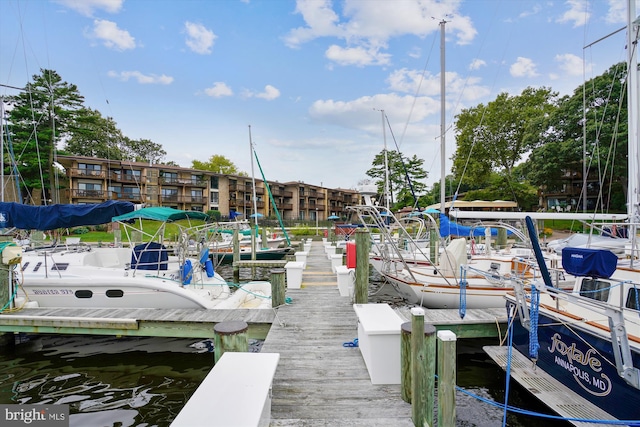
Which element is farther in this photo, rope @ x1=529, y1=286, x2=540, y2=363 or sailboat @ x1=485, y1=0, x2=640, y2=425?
rope @ x1=529, y1=286, x2=540, y2=363

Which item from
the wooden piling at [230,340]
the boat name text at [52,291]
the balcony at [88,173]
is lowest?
the boat name text at [52,291]

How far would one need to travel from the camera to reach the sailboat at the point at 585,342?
12.9 ft

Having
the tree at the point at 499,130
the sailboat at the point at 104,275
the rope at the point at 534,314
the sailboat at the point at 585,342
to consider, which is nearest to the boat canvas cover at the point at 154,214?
the sailboat at the point at 104,275

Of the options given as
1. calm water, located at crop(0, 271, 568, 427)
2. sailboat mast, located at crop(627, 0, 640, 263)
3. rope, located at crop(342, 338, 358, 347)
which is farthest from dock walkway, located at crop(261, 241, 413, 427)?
sailboat mast, located at crop(627, 0, 640, 263)

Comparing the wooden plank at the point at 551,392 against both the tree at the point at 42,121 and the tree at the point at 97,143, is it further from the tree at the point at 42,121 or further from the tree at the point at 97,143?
the tree at the point at 97,143

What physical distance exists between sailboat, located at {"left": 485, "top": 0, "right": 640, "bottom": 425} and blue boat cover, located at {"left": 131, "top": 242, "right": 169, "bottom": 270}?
8.02 metres

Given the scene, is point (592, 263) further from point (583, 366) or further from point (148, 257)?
point (148, 257)

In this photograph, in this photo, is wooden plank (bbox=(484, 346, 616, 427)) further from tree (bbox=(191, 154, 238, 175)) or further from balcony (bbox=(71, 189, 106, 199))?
tree (bbox=(191, 154, 238, 175))

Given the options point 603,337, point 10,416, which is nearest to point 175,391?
point 10,416

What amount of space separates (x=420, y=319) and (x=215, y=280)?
736 centimetres

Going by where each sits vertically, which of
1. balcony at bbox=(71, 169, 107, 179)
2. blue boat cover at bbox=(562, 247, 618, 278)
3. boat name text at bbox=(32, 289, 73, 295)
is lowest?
boat name text at bbox=(32, 289, 73, 295)

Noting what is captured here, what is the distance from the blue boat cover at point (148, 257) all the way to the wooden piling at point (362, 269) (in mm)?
5141

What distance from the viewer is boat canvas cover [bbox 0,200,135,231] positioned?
28.1 ft

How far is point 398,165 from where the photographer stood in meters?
50.3
